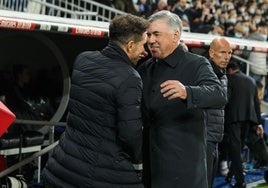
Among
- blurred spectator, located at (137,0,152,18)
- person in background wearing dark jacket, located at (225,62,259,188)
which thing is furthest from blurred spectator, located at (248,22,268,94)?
person in background wearing dark jacket, located at (225,62,259,188)

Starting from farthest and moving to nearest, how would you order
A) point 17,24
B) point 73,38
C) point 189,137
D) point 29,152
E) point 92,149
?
point 73,38 → point 29,152 → point 17,24 → point 189,137 → point 92,149

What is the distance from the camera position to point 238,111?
6832 mm

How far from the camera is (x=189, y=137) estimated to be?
124 inches

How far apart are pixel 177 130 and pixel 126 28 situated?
2.01 feet

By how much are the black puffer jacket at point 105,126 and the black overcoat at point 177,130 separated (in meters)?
0.21

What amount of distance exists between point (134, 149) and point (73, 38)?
4765 millimetres

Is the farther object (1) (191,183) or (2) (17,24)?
(2) (17,24)

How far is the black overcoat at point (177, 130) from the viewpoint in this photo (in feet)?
10.3

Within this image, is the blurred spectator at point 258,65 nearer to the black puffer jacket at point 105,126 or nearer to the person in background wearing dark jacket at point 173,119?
the person in background wearing dark jacket at point 173,119

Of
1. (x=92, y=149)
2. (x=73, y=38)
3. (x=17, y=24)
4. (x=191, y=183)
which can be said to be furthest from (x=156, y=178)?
(x=73, y=38)

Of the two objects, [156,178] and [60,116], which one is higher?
[156,178]

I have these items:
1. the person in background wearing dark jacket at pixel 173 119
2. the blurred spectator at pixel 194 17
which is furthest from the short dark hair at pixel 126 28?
the blurred spectator at pixel 194 17

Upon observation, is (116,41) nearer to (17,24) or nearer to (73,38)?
(17,24)

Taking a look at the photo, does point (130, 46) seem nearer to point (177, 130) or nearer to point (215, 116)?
point (177, 130)
